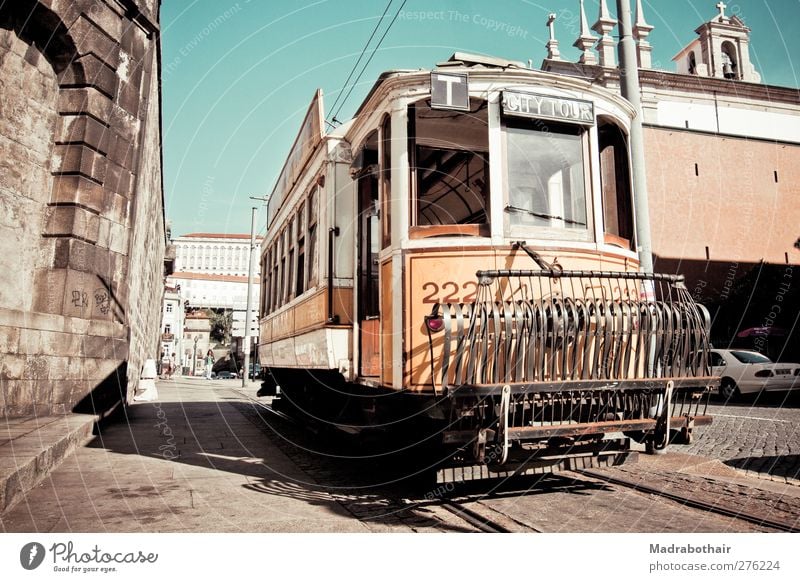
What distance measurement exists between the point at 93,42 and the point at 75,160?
181 cm

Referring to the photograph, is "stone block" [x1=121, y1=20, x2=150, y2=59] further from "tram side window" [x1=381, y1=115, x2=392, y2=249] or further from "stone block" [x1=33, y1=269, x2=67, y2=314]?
"tram side window" [x1=381, y1=115, x2=392, y2=249]

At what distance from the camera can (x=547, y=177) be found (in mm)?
4223

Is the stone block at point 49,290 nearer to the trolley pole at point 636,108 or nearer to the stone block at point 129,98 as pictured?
the stone block at point 129,98

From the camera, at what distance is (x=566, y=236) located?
4.15m

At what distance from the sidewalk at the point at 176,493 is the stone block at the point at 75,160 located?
3.66 m

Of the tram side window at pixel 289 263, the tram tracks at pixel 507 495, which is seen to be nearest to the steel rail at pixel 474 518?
the tram tracks at pixel 507 495

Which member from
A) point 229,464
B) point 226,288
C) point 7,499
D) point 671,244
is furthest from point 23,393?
point 226,288

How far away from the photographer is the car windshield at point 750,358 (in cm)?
1256

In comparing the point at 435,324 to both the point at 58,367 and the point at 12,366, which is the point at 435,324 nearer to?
the point at 12,366

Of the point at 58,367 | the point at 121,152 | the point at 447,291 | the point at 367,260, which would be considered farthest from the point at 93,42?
the point at 447,291

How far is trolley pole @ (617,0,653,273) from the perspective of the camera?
211 inches

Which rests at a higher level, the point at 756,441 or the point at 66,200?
the point at 66,200

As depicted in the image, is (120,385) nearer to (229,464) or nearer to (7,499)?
(229,464)
